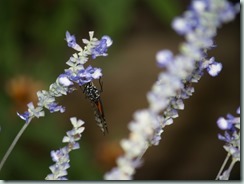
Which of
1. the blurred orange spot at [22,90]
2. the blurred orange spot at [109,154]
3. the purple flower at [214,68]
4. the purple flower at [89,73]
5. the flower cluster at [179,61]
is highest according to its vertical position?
the blurred orange spot at [22,90]

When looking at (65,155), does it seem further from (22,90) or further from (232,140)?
(22,90)

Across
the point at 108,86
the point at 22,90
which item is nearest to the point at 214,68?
the point at 22,90

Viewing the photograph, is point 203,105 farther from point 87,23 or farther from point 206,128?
point 87,23

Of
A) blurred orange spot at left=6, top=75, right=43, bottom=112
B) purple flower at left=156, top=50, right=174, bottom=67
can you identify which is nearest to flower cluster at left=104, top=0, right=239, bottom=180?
purple flower at left=156, top=50, right=174, bottom=67

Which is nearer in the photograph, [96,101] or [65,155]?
[65,155]

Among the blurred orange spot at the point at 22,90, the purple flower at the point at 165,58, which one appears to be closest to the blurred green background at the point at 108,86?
the blurred orange spot at the point at 22,90

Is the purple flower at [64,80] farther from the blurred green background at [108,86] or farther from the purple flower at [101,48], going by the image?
the blurred green background at [108,86]

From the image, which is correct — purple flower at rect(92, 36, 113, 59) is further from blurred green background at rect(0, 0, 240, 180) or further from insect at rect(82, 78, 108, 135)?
blurred green background at rect(0, 0, 240, 180)

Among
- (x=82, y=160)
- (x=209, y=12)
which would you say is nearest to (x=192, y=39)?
(x=209, y=12)
